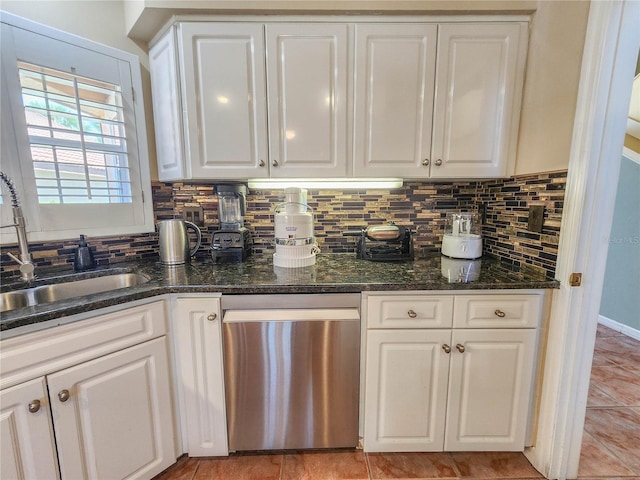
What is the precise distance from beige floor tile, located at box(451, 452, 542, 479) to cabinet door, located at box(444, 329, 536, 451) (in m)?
0.07

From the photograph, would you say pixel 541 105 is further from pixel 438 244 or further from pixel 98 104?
pixel 98 104

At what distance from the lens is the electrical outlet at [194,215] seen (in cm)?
171

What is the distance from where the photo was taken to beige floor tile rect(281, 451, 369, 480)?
4.05 ft

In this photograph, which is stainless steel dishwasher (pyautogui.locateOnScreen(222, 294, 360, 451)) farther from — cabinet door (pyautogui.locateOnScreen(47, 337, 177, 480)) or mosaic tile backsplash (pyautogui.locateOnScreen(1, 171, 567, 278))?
mosaic tile backsplash (pyautogui.locateOnScreen(1, 171, 567, 278))

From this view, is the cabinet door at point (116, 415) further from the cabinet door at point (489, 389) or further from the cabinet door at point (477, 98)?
the cabinet door at point (477, 98)

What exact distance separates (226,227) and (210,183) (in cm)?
30

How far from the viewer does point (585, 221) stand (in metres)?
1.05

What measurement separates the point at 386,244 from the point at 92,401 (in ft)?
4.74

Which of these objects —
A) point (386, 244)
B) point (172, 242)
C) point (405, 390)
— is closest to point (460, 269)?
point (386, 244)

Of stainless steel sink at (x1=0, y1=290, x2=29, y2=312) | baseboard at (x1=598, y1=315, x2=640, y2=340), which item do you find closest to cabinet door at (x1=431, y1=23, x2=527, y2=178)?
stainless steel sink at (x1=0, y1=290, x2=29, y2=312)

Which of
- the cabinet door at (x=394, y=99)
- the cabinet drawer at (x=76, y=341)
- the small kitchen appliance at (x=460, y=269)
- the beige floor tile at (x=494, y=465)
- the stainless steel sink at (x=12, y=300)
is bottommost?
the beige floor tile at (x=494, y=465)

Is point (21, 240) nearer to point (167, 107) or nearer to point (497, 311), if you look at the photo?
point (167, 107)

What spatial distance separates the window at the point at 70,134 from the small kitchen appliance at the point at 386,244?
52.1 inches

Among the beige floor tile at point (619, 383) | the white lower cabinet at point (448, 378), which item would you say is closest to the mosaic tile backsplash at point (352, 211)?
the white lower cabinet at point (448, 378)
